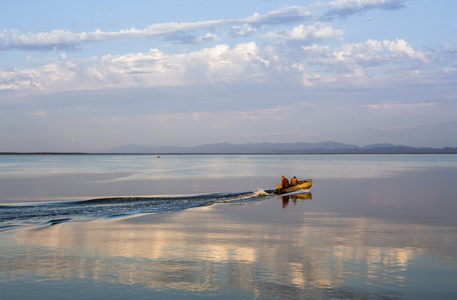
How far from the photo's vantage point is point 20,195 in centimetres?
4106

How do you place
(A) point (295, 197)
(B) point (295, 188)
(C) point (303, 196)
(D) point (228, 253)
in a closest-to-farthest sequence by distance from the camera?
(D) point (228, 253) < (A) point (295, 197) < (C) point (303, 196) < (B) point (295, 188)

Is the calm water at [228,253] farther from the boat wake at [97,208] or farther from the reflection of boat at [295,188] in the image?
the reflection of boat at [295,188]

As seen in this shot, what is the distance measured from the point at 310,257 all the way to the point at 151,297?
6.39 metres

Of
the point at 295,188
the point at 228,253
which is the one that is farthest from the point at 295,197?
the point at 228,253

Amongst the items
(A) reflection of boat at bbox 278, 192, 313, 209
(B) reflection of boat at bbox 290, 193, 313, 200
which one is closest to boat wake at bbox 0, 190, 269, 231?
(A) reflection of boat at bbox 278, 192, 313, 209

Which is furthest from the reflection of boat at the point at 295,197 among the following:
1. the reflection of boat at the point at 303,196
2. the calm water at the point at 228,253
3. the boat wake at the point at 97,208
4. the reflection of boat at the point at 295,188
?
the calm water at the point at 228,253

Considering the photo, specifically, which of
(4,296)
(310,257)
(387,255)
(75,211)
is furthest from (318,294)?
(75,211)

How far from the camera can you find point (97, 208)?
3108cm

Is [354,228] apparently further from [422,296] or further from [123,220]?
[123,220]

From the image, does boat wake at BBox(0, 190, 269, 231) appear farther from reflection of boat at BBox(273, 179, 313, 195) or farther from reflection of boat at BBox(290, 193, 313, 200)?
reflection of boat at BBox(290, 193, 313, 200)

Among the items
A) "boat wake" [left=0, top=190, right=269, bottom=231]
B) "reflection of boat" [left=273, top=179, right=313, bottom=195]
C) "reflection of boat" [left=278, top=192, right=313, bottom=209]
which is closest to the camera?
"boat wake" [left=0, top=190, right=269, bottom=231]

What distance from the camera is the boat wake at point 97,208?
25.4m

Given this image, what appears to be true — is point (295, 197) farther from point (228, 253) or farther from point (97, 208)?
point (228, 253)

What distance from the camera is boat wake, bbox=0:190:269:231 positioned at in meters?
25.4
